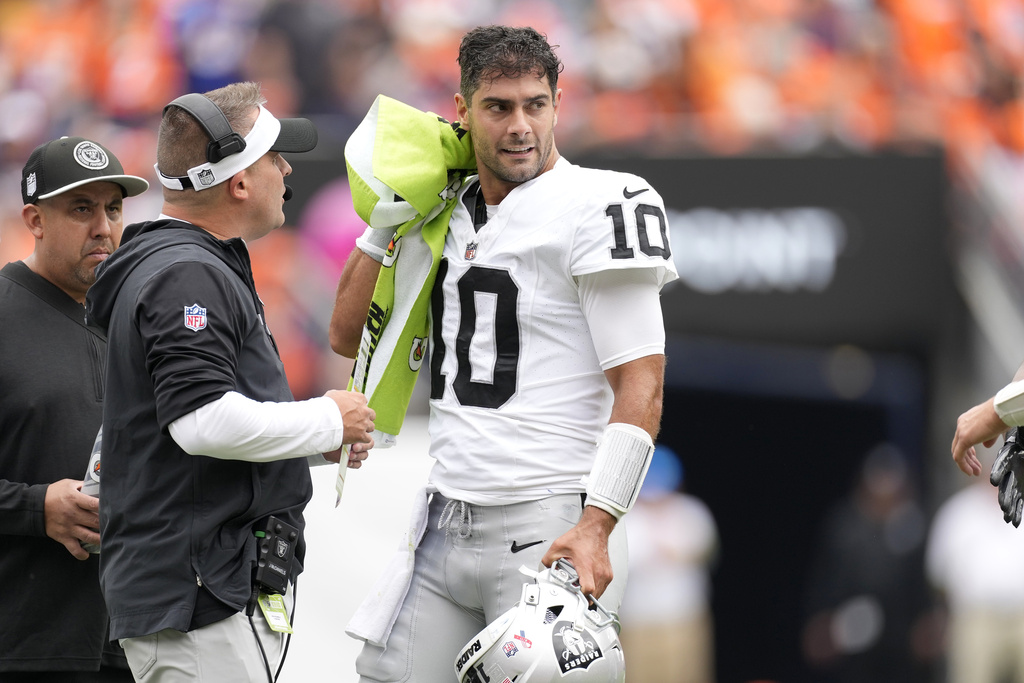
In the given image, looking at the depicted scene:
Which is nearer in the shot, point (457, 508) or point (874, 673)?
point (457, 508)

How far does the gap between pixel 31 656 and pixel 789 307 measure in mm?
5482

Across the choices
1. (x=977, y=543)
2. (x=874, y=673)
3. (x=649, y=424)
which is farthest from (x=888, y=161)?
(x=649, y=424)

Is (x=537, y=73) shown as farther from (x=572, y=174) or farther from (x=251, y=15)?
(x=251, y=15)

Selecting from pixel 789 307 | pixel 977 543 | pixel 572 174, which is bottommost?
pixel 977 543

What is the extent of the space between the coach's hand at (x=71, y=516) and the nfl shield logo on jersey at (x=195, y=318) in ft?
2.30

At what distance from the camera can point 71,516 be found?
3062 mm

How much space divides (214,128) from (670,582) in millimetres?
5846

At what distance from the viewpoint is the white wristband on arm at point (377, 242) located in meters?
3.22

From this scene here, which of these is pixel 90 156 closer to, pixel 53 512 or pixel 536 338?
pixel 53 512

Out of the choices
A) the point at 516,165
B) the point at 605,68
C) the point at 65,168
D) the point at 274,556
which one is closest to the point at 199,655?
the point at 274,556

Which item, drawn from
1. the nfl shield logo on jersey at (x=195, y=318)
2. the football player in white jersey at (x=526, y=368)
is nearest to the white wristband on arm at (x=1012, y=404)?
the football player in white jersey at (x=526, y=368)

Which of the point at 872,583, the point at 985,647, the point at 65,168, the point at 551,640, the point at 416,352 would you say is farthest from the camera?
the point at 872,583

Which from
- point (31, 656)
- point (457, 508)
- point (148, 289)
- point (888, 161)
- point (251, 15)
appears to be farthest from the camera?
point (251, 15)

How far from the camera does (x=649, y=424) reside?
2.72 m
